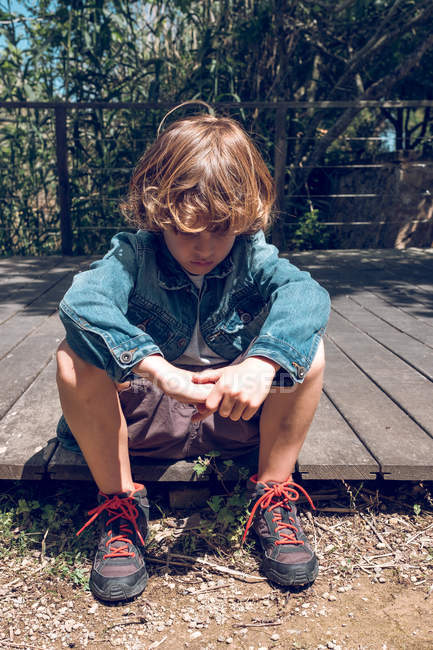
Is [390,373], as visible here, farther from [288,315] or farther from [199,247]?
[199,247]

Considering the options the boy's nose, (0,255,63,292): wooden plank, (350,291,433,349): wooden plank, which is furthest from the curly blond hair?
(0,255,63,292): wooden plank

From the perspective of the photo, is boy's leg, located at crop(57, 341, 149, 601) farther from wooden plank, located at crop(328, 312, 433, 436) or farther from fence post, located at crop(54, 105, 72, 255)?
fence post, located at crop(54, 105, 72, 255)

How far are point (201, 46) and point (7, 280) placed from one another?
2.73m

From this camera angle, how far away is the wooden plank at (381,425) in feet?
5.48

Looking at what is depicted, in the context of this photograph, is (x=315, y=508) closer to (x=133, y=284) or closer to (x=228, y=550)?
(x=228, y=550)

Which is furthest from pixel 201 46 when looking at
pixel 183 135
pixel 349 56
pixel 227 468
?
pixel 227 468

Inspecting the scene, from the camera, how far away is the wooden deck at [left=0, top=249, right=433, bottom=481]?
1.68 metres

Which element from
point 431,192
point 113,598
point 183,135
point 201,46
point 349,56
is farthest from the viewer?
point 349,56

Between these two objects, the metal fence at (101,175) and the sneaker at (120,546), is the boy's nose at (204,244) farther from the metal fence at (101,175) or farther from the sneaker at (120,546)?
the metal fence at (101,175)

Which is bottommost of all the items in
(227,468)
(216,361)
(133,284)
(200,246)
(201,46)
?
(227,468)

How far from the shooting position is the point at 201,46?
5.25 m

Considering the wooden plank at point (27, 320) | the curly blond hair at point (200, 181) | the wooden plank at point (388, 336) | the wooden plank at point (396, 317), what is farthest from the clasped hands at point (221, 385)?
the wooden plank at point (396, 317)

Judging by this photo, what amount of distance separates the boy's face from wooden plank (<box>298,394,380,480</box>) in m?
0.60

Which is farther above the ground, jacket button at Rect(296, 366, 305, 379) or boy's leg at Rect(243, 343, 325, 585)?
jacket button at Rect(296, 366, 305, 379)
